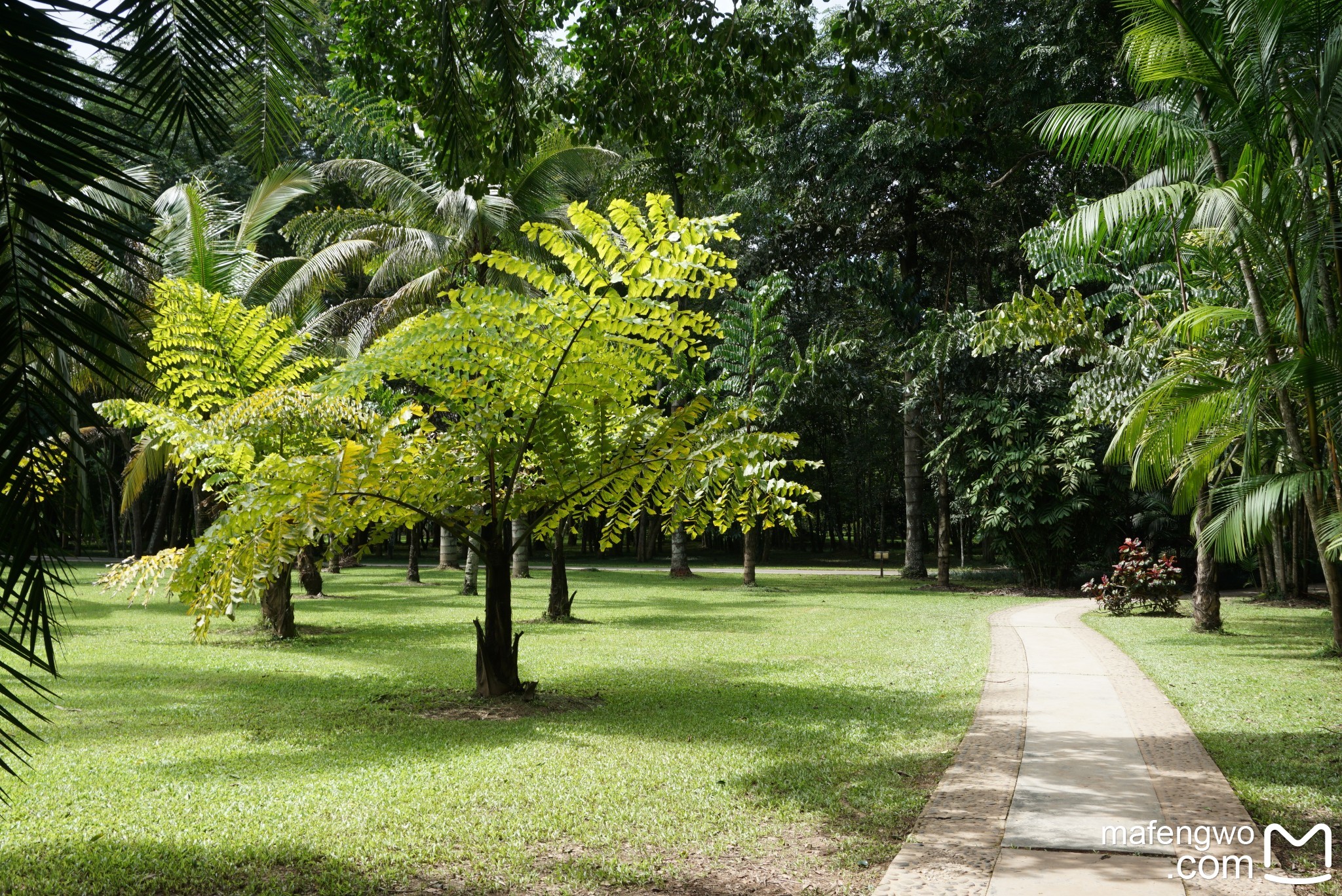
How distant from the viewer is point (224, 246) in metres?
15.7

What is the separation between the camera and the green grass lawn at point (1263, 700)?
5527mm

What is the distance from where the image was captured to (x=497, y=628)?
8508 mm

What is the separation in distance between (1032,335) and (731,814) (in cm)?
1181

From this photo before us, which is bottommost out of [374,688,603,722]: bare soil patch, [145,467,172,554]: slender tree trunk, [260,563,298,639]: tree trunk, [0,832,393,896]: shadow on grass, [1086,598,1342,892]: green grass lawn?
[0,832,393,896]: shadow on grass

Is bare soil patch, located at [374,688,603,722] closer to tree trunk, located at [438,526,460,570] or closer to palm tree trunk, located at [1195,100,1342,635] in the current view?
palm tree trunk, located at [1195,100,1342,635]

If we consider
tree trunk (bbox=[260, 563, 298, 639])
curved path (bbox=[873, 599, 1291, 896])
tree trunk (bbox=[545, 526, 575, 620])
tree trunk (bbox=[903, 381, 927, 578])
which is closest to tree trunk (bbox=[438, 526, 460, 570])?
tree trunk (bbox=[545, 526, 575, 620])

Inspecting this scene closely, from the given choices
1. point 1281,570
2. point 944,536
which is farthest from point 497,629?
point 944,536

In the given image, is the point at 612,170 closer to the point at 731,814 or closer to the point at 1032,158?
the point at 1032,158

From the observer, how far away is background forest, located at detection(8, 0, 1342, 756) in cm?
267

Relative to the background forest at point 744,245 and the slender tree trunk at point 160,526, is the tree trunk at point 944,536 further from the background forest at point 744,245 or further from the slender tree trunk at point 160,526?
the slender tree trunk at point 160,526

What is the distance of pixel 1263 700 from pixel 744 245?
2074cm

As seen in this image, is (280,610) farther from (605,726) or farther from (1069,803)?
(1069,803)

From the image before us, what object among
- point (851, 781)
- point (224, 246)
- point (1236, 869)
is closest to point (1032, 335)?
point (851, 781)

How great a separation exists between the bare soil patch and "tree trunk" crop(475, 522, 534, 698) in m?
0.13
